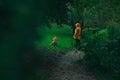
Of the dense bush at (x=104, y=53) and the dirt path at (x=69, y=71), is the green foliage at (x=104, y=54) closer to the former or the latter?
the dense bush at (x=104, y=53)

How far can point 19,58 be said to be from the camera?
3.47 meters

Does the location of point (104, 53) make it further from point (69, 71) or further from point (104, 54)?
point (69, 71)

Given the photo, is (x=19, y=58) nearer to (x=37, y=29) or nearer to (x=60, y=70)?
(x=37, y=29)

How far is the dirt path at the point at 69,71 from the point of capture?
12570 mm

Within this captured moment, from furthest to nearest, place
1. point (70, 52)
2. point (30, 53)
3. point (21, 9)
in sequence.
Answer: point (70, 52)
point (30, 53)
point (21, 9)

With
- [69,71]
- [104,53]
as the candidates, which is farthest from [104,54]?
[69,71]

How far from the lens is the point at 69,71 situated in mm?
13539

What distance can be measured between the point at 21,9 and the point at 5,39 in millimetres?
354

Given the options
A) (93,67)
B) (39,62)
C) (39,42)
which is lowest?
(93,67)

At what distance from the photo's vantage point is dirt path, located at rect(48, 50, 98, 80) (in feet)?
Answer: 41.2

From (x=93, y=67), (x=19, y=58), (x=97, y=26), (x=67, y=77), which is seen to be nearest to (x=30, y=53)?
(x=19, y=58)

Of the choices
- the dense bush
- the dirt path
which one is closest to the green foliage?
the dense bush

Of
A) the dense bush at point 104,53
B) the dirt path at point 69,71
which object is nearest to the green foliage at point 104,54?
the dense bush at point 104,53

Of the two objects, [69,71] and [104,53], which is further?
[104,53]
